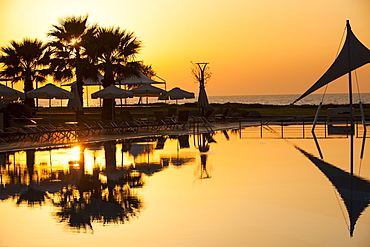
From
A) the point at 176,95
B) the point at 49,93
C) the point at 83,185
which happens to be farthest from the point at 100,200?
the point at 176,95

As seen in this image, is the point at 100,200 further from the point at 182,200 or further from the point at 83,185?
the point at 83,185

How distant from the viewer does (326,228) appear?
6664 mm

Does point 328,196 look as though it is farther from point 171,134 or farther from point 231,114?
point 231,114

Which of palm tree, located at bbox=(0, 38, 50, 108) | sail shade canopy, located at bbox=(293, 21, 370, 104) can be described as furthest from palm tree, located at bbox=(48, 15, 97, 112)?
sail shade canopy, located at bbox=(293, 21, 370, 104)

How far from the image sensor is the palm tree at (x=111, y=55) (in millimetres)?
30656

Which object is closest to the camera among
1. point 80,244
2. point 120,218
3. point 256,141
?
point 80,244

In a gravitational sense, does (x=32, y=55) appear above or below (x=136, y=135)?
above

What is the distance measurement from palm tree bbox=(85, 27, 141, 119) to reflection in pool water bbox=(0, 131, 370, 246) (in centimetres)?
1563

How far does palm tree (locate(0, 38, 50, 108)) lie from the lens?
42.3 meters

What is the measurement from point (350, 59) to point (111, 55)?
48.9 feet

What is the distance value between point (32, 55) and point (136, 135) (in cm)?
2205

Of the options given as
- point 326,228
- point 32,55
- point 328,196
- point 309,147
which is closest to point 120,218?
point 326,228

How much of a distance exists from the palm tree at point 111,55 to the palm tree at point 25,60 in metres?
12.4

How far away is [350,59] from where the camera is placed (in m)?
20.0
